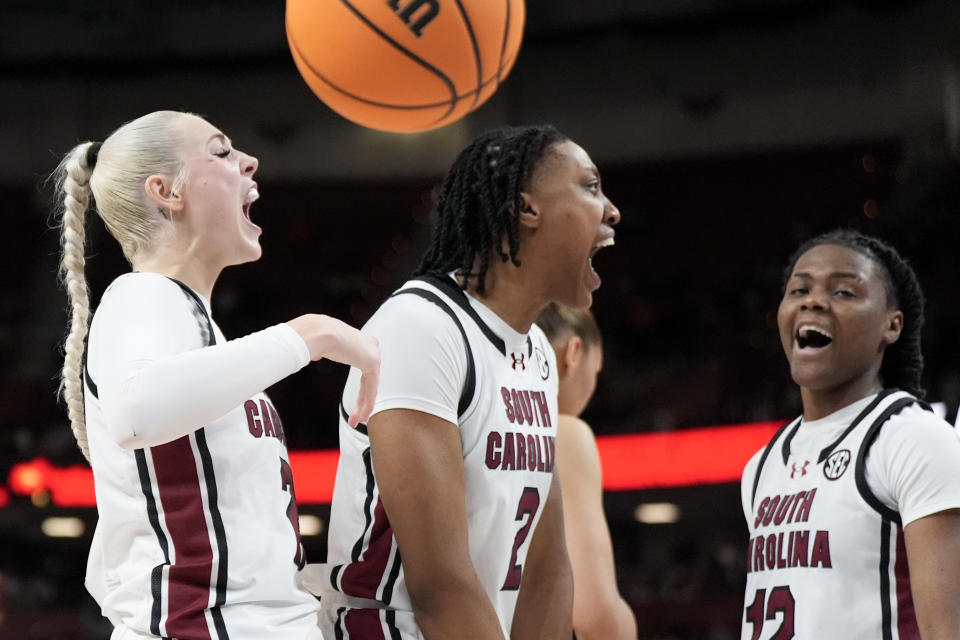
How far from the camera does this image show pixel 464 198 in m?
2.55

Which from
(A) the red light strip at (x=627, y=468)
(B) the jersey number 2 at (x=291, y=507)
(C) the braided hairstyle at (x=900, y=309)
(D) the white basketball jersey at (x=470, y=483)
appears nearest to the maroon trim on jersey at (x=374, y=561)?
(D) the white basketball jersey at (x=470, y=483)

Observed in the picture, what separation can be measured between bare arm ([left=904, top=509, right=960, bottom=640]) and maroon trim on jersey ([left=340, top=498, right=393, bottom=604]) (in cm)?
105

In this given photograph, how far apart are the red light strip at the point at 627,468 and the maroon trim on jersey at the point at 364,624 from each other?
8886mm

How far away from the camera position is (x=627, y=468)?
1141 centimetres

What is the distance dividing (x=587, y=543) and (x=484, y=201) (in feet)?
4.07

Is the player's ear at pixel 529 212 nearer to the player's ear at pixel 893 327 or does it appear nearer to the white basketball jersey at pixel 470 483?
the white basketball jersey at pixel 470 483

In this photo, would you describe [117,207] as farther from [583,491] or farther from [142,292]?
[583,491]

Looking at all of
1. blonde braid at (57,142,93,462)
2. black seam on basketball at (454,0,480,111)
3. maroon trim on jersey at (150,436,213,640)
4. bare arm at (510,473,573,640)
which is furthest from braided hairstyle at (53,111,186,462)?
black seam on basketball at (454,0,480,111)

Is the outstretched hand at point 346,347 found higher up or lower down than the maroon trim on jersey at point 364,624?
higher up

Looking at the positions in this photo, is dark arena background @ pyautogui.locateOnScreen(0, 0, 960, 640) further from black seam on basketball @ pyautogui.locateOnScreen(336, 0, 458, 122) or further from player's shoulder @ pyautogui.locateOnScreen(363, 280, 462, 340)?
player's shoulder @ pyautogui.locateOnScreen(363, 280, 462, 340)

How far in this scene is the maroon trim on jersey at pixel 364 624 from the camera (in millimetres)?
2258

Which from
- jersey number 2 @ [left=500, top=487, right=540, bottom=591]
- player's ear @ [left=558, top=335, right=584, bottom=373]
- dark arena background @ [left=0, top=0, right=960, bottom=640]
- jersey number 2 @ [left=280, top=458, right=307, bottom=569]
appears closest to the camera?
jersey number 2 @ [left=280, top=458, right=307, bottom=569]

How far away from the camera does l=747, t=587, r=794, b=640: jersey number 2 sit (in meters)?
2.57

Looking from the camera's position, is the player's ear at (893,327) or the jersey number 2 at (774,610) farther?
Answer: the player's ear at (893,327)
